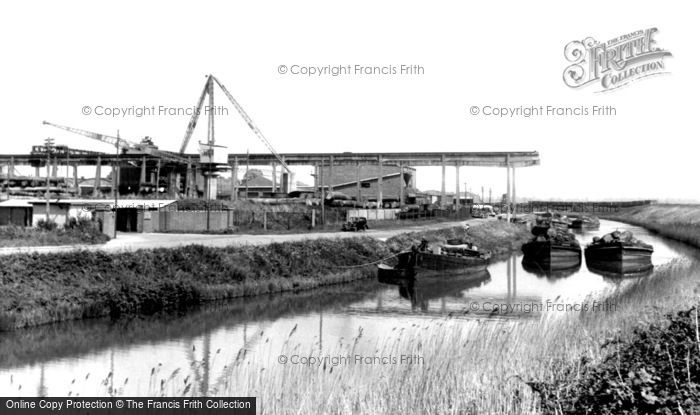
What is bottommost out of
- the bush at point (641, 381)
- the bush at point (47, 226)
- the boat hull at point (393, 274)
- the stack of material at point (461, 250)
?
the boat hull at point (393, 274)

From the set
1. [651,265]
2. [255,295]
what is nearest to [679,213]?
[651,265]

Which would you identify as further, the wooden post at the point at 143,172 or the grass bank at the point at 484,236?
the wooden post at the point at 143,172

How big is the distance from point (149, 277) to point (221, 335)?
23.3 ft

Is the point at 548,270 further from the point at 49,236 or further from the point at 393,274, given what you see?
the point at 49,236

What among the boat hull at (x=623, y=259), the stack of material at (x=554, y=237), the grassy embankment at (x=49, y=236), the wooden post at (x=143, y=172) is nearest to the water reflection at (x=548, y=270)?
the boat hull at (x=623, y=259)

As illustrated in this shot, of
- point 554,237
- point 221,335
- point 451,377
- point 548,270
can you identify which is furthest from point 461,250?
point 451,377

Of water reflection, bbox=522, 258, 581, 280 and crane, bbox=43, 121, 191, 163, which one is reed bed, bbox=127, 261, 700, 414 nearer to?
water reflection, bbox=522, 258, 581, 280

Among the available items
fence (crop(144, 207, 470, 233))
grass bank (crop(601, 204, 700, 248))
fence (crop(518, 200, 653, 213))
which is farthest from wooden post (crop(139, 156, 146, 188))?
fence (crop(518, 200, 653, 213))

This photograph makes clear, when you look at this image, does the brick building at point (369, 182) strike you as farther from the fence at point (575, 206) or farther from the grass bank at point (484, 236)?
the fence at point (575, 206)

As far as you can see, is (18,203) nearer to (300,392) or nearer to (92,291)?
(92,291)

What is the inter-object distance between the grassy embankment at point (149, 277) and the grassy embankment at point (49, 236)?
6913 millimetres

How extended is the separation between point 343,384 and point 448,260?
95.8 ft

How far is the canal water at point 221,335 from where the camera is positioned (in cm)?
1608

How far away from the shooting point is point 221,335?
22.2 metres
